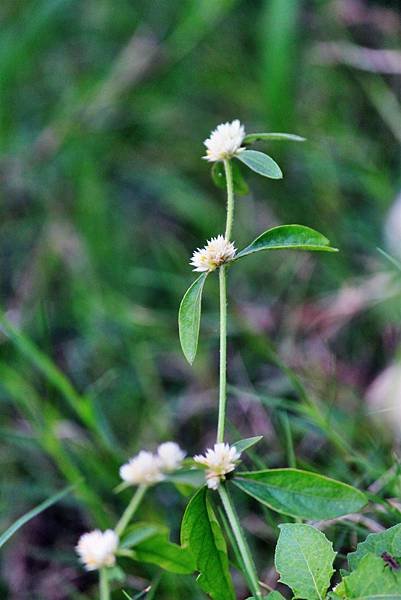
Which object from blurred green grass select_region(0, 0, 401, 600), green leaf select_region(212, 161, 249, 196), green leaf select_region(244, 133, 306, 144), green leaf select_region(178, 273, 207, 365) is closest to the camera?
green leaf select_region(178, 273, 207, 365)

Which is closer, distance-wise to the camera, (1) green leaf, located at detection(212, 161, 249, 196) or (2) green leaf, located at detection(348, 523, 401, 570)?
(2) green leaf, located at detection(348, 523, 401, 570)

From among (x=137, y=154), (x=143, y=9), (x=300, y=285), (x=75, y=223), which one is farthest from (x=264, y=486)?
(x=143, y=9)

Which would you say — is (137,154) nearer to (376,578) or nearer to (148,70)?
(148,70)

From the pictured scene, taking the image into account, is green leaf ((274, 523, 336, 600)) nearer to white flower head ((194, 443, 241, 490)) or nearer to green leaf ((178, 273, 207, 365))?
white flower head ((194, 443, 241, 490))

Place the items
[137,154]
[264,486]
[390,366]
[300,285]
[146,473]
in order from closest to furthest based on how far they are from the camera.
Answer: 1. [264,486]
2. [146,473]
3. [390,366]
4. [300,285]
5. [137,154]

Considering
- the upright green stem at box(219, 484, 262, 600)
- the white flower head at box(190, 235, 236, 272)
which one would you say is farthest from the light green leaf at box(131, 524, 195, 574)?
the white flower head at box(190, 235, 236, 272)
